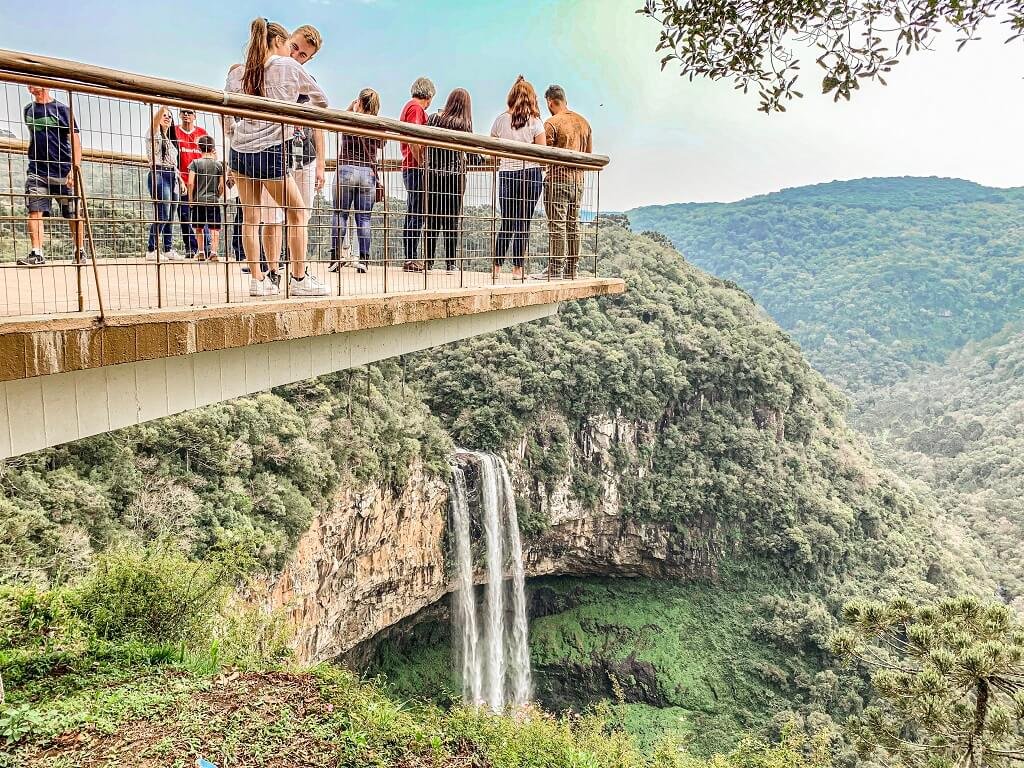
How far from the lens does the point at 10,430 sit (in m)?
2.97

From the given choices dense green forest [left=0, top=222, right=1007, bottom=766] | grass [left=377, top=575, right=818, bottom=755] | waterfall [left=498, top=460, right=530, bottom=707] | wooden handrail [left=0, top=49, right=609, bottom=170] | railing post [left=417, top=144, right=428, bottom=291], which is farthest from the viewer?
waterfall [left=498, top=460, right=530, bottom=707]

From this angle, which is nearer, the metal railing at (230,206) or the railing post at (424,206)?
the metal railing at (230,206)

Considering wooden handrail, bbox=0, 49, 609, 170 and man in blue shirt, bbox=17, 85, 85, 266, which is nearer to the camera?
wooden handrail, bbox=0, 49, 609, 170

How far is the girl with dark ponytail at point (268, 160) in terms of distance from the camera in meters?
4.14

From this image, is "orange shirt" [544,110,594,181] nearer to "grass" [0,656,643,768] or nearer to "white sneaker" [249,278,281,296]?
"white sneaker" [249,278,281,296]

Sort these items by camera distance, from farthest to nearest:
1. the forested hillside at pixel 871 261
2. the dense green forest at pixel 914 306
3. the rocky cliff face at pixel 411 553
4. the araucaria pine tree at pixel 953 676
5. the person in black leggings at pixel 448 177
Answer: the forested hillside at pixel 871 261, the dense green forest at pixel 914 306, the rocky cliff face at pixel 411 553, the araucaria pine tree at pixel 953 676, the person in black leggings at pixel 448 177

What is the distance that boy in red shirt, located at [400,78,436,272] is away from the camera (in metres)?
6.03

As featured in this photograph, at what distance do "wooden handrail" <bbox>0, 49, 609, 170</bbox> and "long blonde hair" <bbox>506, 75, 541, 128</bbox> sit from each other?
119 cm

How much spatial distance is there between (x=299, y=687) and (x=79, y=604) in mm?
1997

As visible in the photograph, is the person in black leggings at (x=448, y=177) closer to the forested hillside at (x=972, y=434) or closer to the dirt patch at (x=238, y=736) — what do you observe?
the dirt patch at (x=238, y=736)

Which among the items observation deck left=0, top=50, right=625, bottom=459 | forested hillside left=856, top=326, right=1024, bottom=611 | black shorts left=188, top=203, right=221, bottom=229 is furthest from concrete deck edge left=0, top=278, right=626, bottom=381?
forested hillside left=856, top=326, right=1024, bottom=611

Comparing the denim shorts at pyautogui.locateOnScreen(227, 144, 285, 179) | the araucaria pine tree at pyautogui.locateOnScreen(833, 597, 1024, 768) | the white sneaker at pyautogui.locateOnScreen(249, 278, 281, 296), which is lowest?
the araucaria pine tree at pyautogui.locateOnScreen(833, 597, 1024, 768)

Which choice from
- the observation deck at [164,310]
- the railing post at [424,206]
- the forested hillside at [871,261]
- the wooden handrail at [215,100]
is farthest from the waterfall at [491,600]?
the forested hillside at [871,261]

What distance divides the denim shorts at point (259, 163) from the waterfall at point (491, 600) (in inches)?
707
